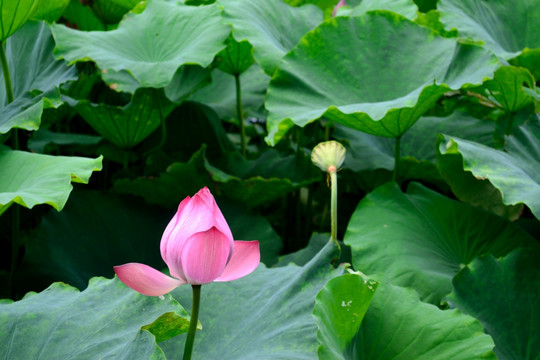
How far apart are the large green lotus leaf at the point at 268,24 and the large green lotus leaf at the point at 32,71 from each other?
36 cm

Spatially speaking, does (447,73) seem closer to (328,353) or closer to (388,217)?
(388,217)

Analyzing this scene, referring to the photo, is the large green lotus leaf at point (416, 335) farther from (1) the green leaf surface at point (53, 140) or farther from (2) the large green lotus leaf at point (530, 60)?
(1) the green leaf surface at point (53, 140)

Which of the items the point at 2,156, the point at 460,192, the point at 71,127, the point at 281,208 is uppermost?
the point at 2,156

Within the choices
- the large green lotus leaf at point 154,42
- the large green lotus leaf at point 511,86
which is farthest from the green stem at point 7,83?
the large green lotus leaf at point 511,86

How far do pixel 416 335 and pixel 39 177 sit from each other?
23.8 inches

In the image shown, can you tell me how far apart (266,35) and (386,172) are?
43 cm

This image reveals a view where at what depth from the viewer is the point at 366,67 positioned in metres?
1.34

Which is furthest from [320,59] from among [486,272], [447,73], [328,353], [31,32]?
[328,353]

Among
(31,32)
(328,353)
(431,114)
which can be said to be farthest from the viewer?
(431,114)

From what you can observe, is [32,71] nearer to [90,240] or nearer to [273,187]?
[90,240]

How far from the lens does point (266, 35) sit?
141cm

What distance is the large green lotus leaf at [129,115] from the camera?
1.39 metres

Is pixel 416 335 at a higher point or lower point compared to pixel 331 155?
lower

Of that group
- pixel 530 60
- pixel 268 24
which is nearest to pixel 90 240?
pixel 268 24
